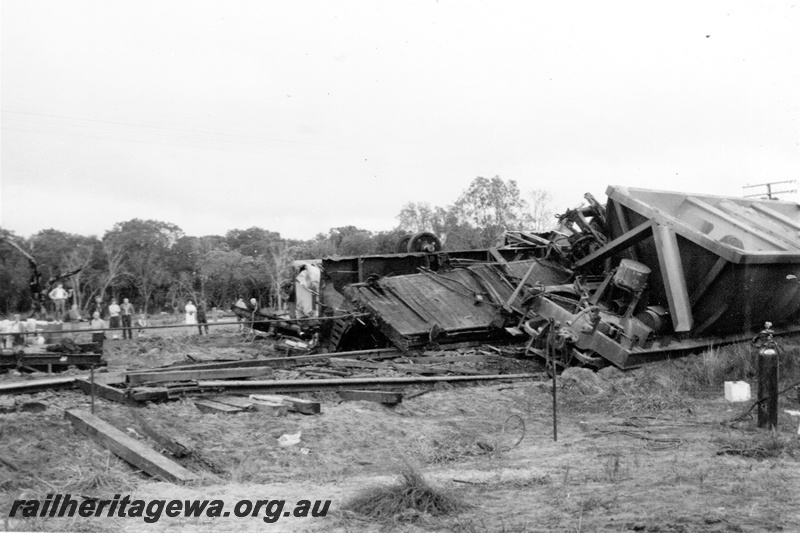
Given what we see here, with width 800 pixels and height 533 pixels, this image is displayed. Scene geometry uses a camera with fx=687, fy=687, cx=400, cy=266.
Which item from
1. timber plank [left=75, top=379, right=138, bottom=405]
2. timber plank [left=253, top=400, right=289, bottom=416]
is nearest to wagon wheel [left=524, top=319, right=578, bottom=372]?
timber plank [left=253, top=400, right=289, bottom=416]

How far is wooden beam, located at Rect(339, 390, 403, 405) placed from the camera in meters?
6.97

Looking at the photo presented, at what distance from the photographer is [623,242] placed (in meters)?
10.1

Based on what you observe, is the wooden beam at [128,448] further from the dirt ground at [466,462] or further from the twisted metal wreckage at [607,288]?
the twisted metal wreckage at [607,288]

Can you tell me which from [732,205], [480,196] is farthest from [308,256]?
[732,205]

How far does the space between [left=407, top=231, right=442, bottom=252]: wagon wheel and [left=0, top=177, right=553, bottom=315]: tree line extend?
47.7 ft

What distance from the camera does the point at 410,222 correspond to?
124 feet

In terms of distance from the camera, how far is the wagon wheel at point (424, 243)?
1342 centimetres

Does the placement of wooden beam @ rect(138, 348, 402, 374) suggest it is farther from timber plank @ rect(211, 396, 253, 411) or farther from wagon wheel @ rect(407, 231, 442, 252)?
wagon wheel @ rect(407, 231, 442, 252)

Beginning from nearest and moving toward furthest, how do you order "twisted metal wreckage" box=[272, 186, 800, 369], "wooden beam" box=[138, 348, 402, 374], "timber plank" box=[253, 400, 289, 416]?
1. "timber plank" box=[253, 400, 289, 416]
2. "wooden beam" box=[138, 348, 402, 374]
3. "twisted metal wreckage" box=[272, 186, 800, 369]

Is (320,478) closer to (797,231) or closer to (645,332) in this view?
(645,332)

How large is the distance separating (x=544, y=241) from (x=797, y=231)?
434 cm

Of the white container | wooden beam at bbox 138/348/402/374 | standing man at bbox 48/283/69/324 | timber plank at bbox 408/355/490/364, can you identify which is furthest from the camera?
standing man at bbox 48/283/69/324

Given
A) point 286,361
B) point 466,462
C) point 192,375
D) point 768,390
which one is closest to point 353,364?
point 286,361

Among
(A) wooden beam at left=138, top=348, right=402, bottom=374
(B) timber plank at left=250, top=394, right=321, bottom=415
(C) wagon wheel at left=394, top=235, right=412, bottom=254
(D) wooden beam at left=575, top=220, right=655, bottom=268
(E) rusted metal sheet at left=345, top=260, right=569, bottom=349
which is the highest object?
(C) wagon wheel at left=394, top=235, right=412, bottom=254
